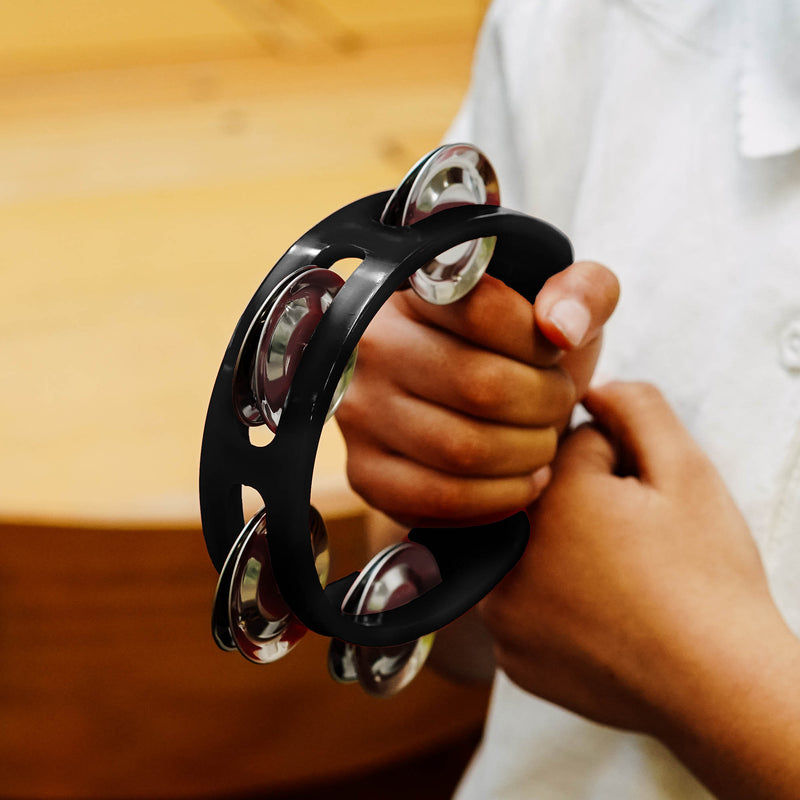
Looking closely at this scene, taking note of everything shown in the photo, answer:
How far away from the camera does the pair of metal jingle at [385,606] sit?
0.36 metres

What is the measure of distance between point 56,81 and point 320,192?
0.52 m

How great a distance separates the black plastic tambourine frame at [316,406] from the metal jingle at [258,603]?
14 mm

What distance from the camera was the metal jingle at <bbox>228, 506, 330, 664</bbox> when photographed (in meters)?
0.32

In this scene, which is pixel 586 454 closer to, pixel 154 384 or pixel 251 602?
pixel 251 602

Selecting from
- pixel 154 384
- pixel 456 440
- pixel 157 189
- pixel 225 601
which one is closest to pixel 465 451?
pixel 456 440

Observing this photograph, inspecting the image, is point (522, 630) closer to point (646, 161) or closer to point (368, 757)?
point (646, 161)

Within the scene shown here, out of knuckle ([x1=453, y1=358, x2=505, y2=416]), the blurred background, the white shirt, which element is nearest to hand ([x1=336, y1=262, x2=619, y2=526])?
knuckle ([x1=453, y1=358, x2=505, y2=416])

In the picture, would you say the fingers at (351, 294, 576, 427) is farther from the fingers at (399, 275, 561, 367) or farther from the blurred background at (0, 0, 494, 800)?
the blurred background at (0, 0, 494, 800)

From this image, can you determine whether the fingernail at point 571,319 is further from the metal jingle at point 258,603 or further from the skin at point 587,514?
the metal jingle at point 258,603

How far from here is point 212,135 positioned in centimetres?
126

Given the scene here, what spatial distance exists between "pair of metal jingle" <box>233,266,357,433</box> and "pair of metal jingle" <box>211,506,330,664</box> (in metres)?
0.04

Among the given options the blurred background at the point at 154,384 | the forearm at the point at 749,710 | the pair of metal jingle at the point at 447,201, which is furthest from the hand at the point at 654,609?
the blurred background at the point at 154,384

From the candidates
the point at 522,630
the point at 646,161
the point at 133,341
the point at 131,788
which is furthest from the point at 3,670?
the point at 646,161

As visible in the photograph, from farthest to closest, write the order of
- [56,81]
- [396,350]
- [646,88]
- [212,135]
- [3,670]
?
1. [56,81]
2. [212,135]
3. [3,670]
4. [646,88]
5. [396,350]
